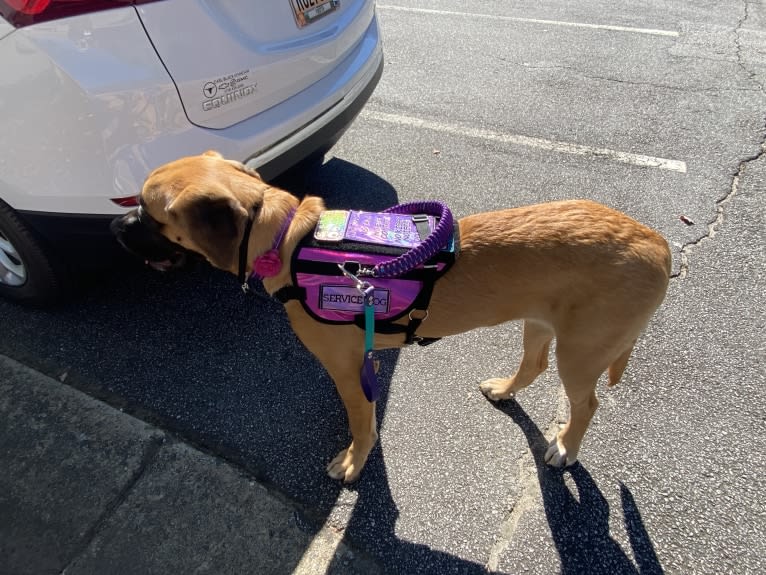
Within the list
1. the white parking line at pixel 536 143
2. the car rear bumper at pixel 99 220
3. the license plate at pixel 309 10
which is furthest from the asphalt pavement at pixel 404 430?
the license plate at pixel 309 10

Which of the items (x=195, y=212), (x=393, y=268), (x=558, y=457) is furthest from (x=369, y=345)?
(x=558, y=457)

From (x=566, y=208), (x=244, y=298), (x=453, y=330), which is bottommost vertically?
(x=244, y=298)

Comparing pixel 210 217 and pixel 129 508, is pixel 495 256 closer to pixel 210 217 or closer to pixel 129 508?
pixel 210 217

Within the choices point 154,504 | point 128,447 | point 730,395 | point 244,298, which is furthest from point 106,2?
point 730,395

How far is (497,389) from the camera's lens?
9.11 ft

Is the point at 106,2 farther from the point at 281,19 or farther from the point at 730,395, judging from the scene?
the point at 730,395

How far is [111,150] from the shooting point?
246cm

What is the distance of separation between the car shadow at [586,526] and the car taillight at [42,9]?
9.39 ft

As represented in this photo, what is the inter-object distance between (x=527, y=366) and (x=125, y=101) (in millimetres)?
2270

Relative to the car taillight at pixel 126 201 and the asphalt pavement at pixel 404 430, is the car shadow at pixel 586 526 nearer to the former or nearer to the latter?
the asphalt pavement at pixel 404 430

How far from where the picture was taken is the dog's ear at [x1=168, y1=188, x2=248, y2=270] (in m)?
1.89

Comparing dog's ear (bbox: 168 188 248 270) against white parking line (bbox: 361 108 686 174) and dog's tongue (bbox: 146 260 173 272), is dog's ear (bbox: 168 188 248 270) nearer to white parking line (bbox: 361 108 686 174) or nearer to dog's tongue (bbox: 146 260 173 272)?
dog's tongue (bbox: 146 260 173 272)

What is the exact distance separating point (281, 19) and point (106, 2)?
895 mm

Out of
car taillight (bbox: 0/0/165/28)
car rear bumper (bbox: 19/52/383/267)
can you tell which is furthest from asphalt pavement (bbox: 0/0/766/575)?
car taillight (bbox: 0/0/165/28)
